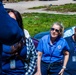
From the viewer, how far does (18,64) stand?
396cm

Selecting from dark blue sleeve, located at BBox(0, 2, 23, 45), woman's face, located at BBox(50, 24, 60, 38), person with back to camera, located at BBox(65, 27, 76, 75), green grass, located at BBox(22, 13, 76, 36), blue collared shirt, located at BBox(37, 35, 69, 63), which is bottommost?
green grass, located at BBox(22, 13, 76, 36)

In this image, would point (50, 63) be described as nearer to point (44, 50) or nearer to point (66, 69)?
point (44, 50)

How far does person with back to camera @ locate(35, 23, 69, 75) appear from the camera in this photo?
6121 millimetres

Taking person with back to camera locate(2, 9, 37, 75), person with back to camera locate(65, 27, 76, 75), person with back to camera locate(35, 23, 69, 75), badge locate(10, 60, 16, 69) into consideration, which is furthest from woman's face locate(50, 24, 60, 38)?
badge locate(10, 60, 16, 69)

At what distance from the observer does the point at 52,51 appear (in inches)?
240

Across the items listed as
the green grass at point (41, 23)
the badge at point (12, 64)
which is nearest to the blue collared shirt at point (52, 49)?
the badge at point (12, 64)

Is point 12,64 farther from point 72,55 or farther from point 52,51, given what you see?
point 72,55

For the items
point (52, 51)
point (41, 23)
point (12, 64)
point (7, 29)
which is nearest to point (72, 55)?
point (52, 51)

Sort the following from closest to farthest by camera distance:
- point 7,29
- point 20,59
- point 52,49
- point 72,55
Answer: point 7,29 < point 20,59 < point 52,49 < point 72,55

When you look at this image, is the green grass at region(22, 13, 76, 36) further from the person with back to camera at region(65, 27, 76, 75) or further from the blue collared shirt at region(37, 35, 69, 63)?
the blue collared shirt at region(37, 35, 69, 63)

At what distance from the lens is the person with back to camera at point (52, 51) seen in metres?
6.12

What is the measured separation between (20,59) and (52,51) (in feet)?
7.26

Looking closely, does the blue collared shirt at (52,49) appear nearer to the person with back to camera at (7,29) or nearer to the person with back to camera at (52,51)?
the person with back to camera at (52,51)

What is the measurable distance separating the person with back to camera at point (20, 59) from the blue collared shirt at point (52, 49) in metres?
2.02
